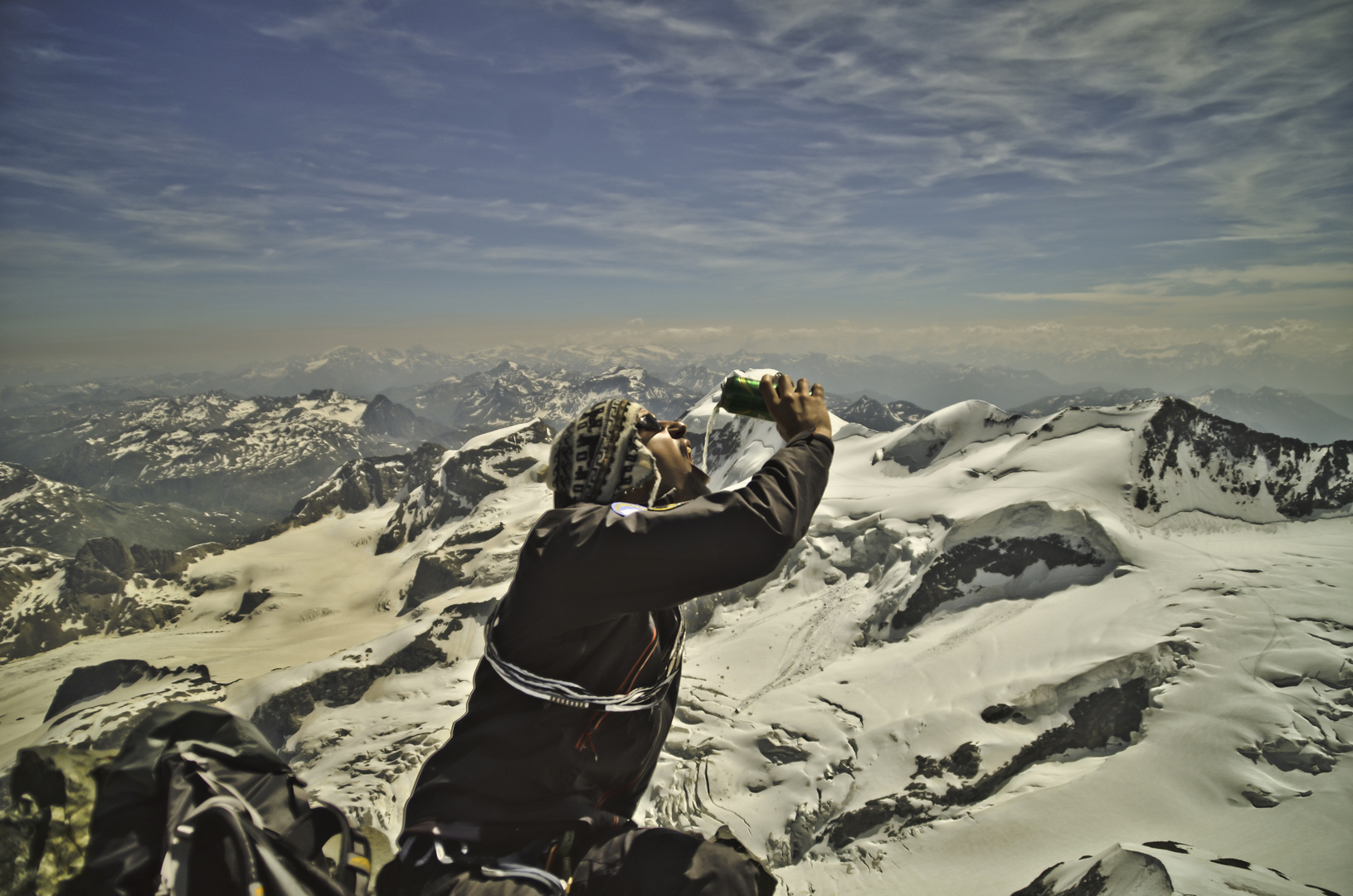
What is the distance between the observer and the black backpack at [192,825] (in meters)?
2.38

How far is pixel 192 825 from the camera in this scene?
7.99ft

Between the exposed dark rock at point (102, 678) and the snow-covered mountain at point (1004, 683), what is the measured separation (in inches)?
28.1

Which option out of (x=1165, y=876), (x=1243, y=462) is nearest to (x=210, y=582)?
(x=1165, y=876)

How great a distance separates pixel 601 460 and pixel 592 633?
0.96 metres

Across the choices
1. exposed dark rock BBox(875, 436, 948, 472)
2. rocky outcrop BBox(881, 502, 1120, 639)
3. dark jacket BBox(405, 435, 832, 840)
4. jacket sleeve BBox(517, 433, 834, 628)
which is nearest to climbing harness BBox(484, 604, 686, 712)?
dark jacket BBox(405, 435, 832, 840)

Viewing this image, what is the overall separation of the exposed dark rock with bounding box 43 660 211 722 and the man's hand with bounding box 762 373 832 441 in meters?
95.1

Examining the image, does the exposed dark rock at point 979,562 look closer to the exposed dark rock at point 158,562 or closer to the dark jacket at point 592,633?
the dark jacket at point 592,633

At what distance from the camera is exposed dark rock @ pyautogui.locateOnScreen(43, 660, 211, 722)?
74625mm

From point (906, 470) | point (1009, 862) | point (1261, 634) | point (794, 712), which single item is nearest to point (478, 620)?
point (794, 712)

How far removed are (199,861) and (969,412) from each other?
202ft

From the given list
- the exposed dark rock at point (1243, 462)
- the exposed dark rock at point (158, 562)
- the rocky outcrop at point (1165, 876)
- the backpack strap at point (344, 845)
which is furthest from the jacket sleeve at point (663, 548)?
the exposed dark rock at point (158, 562)

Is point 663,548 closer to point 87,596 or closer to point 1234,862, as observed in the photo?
point 1234,862

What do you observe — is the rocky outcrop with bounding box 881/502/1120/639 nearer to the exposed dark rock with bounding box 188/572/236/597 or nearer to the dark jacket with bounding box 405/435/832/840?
the dark jacket with bounding box 405/435/832/840

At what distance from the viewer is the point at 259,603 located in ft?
373
